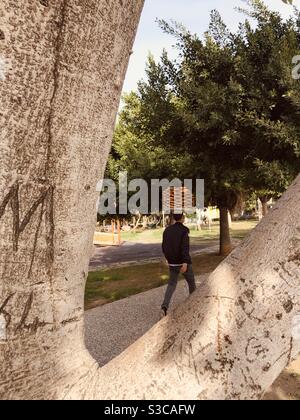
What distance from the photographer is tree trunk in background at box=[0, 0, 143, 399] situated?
3.62ft

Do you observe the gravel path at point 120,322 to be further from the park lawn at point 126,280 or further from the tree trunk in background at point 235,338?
the tree trunk in background at point 235,338

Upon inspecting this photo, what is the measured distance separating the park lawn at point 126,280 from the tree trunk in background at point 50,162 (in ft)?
25.0

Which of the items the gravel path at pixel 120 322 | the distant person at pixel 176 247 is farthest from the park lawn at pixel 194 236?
the distant person at pixel 176 247

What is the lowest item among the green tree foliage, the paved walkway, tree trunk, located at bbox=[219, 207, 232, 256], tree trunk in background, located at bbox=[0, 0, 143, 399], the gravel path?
the paved walkway

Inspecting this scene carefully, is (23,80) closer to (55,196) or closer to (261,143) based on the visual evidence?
(55,196)

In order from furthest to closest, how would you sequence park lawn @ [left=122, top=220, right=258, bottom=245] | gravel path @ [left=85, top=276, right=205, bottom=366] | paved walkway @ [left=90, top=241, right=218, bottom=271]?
park lawn @ [left=122, top=220, right=258, bottom=245] < paved walkway @ [left=90, top=241, right=218, bottom=271] < gravel path @ [left=85, top=276, right=205, bottom=366]

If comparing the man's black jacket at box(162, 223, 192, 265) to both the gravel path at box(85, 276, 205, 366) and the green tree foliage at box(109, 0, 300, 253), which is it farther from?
the green tree foliage at box(109, 0, 300, 253)

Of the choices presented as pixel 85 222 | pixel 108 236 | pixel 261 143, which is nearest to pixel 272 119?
pixel 261 143

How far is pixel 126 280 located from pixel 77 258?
35.0ft

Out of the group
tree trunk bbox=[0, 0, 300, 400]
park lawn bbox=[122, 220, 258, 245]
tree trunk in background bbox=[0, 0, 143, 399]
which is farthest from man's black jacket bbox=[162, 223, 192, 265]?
park lawn bbox=[122, 220, 258, 245]

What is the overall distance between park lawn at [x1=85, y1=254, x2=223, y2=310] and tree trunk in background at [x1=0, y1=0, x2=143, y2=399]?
25.0ft

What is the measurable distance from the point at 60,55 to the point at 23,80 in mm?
140

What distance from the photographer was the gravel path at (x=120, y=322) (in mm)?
5969

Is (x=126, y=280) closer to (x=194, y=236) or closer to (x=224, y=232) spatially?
(x=224, y=232)
